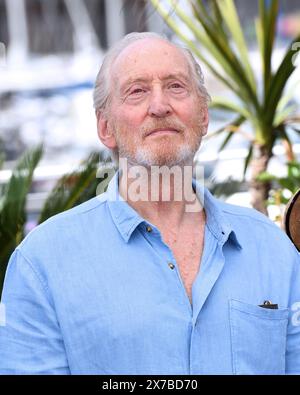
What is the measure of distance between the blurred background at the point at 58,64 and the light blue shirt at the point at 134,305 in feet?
20.0

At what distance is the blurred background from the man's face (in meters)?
6.03

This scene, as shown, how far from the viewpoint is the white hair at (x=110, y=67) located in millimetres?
1835

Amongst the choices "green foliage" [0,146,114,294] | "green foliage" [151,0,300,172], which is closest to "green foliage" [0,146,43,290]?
"green foliage" [0,146,114,294]

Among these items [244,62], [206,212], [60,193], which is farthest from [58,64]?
[206,212]

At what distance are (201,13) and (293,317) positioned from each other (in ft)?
7.25

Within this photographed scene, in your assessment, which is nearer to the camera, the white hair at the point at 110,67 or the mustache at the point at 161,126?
the mustache at the point at 161,126

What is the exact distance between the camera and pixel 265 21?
11.7 ft

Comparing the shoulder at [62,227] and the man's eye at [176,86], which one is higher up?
the man's eye at [176,86]

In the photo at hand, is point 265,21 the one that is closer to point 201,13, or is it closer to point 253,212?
point 201,13

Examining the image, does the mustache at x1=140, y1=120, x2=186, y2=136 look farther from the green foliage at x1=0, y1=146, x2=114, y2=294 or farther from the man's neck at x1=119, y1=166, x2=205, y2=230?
the green foliage at x1=0, y1=146, x2=114, y2=294

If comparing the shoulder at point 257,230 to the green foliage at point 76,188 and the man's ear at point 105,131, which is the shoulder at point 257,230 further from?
the green foliage at point 76,188

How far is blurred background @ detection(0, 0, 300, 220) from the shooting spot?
38.4 ft

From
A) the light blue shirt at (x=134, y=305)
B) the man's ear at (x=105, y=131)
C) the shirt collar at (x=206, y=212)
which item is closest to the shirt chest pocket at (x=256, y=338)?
the light blue shirt at (x=134, y=305)
